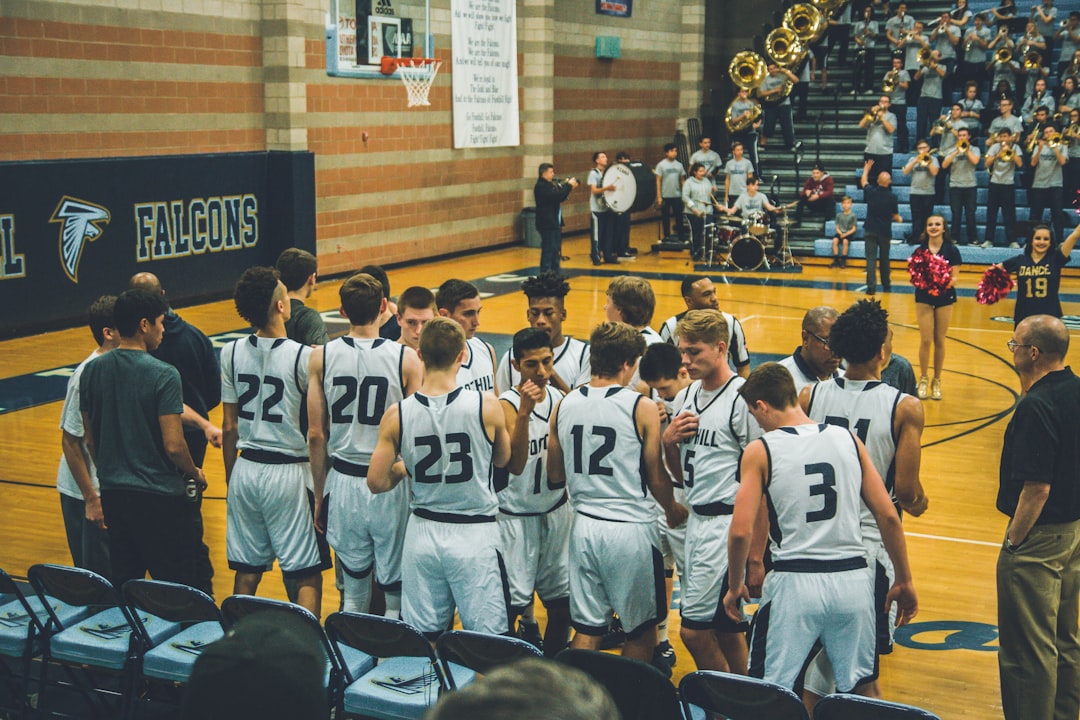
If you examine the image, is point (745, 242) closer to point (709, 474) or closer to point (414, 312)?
point (414, 312)

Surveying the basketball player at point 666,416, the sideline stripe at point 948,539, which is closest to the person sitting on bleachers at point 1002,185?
the sideline stripe at point 948,539

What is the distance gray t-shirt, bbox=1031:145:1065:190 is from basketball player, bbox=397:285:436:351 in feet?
55.8

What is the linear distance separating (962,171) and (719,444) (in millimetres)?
17103

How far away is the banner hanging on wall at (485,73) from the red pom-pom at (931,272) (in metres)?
12.3

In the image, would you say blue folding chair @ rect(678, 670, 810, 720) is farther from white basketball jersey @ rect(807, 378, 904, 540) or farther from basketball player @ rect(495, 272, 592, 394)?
basketball player @ rect(495, 272, 592, 394)

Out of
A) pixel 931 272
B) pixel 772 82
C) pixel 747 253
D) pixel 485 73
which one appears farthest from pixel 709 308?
pixel 772 82

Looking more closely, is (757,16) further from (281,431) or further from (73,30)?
(281,431)

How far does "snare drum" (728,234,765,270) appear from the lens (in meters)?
20.5

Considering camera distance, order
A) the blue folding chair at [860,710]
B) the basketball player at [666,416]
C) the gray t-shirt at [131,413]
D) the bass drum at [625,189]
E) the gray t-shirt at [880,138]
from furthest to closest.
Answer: the bass drum at [625,189] < the gray t-shirt at [880,138] < the gray t-shirt at [131,413] < the basketball player at [666,416] < the blue folding chair at [860,710]

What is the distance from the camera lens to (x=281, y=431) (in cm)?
587

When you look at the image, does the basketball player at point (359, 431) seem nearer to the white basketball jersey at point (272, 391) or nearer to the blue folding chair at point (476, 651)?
the white basketball jersey at point (272, 391)

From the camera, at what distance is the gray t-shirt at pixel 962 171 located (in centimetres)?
2063

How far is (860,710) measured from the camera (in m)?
3.89

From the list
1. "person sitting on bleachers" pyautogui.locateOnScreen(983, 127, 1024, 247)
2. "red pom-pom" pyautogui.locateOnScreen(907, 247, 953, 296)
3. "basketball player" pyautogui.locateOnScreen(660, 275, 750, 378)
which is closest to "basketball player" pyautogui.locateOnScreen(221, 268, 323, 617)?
"basketball player" pyautogui.locateOnScreen(660, 275, 750, 378)
